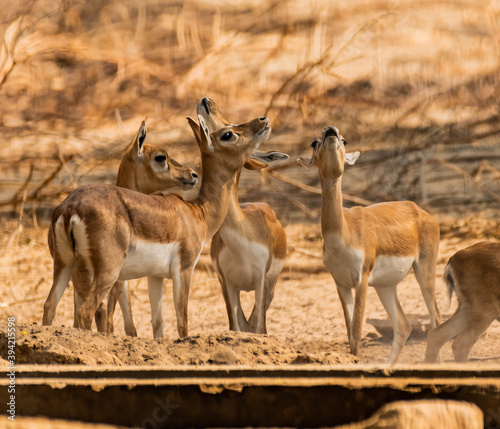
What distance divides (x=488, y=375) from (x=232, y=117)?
9.72 m

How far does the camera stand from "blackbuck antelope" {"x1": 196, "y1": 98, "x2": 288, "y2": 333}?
22.0ft

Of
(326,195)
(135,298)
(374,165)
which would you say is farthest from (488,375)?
(374,165)

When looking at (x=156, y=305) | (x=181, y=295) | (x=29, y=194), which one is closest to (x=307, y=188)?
(x=29, y=194)

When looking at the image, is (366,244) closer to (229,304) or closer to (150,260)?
(229,304)

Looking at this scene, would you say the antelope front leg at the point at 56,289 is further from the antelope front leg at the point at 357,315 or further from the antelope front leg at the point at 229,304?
the antelope front leg at the point at 357,315

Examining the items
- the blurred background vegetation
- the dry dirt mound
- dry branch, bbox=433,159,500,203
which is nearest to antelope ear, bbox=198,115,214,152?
the dry dirt mound

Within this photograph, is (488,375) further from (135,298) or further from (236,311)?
(135,298)

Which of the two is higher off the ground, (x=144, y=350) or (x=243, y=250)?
(x=243, y=250)

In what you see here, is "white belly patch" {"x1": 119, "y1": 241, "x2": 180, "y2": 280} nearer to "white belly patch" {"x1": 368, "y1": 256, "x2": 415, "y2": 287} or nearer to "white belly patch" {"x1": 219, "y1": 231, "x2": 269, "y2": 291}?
"white belly patch" {"x1": 219, "y1": 231, "x2": 269, "y2": 291}

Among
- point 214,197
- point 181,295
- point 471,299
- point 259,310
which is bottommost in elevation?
point 259,310

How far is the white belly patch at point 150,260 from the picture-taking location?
5473mm

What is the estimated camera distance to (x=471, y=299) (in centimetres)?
584

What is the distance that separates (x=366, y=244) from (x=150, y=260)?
73.8 inches

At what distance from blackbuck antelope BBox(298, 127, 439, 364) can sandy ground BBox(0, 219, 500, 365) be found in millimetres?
500
